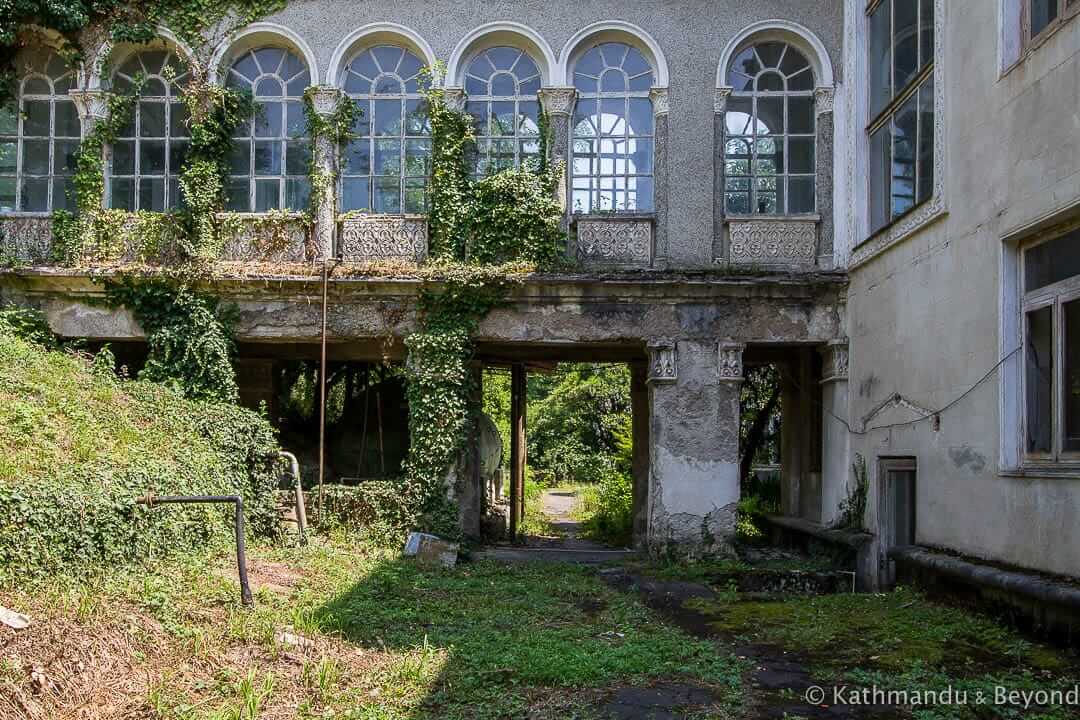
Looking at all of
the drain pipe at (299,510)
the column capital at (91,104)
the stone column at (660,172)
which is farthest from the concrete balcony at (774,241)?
the column capital at (91,104)

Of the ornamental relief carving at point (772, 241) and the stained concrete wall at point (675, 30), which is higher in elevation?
the stained concrete wall at point (675, 30)

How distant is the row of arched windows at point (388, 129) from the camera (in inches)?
510

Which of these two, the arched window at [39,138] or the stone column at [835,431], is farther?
the arched window at [39,138]

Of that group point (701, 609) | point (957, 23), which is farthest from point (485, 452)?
point (957, 23)

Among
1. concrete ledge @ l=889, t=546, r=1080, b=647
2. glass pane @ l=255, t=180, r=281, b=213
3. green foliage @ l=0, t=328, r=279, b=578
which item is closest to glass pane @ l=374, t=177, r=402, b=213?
glass pane @ l=255, t=180, r=281, b=213

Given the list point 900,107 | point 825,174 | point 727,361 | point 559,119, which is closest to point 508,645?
point 727,361

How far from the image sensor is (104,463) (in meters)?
9.16

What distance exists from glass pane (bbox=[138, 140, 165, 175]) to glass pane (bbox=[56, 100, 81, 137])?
1.00 m

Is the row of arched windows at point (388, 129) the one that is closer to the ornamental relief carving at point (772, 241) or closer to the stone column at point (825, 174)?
the stone column at point (825, 174)

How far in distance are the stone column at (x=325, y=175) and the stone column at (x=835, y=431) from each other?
22.5ft

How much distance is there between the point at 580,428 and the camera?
28.3 m

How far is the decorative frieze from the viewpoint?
40.4 ft

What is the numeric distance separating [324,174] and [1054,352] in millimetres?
9260

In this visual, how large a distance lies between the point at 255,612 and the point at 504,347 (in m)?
7.59
